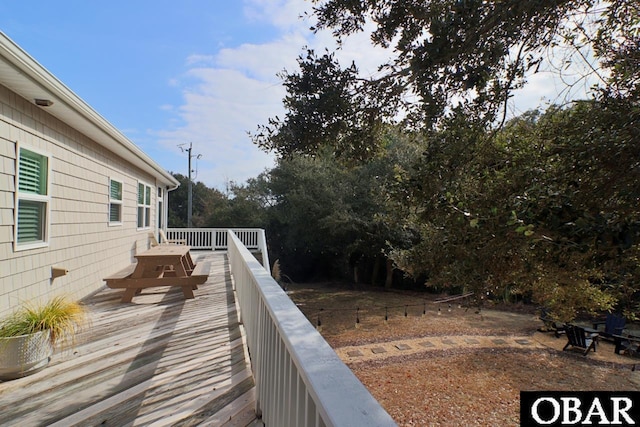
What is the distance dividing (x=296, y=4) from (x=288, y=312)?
12.4 ft

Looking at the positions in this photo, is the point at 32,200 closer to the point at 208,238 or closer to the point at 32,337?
the point at 32,337

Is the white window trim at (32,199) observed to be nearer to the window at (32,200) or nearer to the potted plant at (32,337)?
the window at (32,200)

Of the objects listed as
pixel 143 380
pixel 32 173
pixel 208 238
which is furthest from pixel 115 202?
pixel 208 238

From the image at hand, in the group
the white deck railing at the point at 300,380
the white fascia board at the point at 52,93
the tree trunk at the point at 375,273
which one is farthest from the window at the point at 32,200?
the tree trunk at the point at 375,273

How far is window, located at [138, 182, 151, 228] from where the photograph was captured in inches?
328

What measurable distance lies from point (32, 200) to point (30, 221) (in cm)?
23

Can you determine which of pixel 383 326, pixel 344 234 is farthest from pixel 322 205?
pixel 383 326

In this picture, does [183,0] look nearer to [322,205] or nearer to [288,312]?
[288,312]

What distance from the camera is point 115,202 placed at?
6371 millimetres

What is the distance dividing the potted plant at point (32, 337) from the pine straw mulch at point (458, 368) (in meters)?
5.65

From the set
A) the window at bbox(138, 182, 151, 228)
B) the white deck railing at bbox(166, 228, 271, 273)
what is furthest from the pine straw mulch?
the window at bbox(138, 182, 151, 228)

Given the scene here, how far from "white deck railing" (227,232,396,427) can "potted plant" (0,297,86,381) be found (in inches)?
72.3

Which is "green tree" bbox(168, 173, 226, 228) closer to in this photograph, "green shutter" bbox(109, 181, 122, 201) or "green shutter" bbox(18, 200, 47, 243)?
"green shutter" bbox(109, 181, 122, 201)

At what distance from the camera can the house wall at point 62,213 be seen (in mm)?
3203
